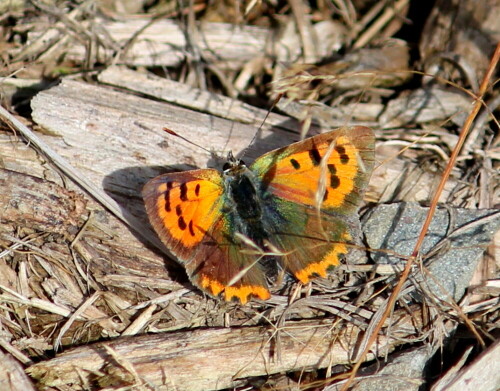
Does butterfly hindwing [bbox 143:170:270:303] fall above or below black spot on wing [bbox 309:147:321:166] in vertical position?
below

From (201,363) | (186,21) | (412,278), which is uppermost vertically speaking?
(186,21)

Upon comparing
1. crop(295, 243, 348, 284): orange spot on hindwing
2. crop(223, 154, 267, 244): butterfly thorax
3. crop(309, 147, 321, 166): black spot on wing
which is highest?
crop(309, 147, 321, 166): black spot on wing

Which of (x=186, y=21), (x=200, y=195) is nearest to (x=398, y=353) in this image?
(x=200, y=195)

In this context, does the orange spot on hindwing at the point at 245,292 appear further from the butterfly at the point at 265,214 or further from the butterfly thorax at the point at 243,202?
the butterfly thorax at the point at 243,202

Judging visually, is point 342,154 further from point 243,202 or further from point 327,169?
point 243,202

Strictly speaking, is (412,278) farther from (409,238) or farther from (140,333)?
(140,333)

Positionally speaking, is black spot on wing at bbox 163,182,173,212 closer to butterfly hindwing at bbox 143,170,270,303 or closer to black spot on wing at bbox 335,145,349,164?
butterfly hindwing at bbox 143,170,270,303

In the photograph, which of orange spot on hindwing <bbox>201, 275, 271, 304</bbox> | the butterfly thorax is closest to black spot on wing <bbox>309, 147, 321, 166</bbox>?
the butterfly thorax
